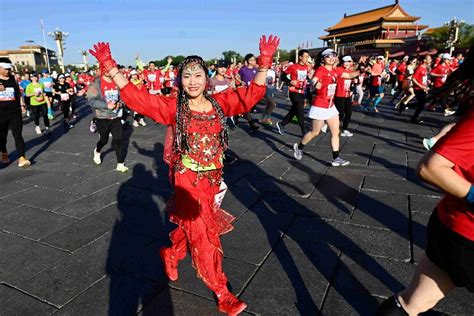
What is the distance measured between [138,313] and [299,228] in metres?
1.81

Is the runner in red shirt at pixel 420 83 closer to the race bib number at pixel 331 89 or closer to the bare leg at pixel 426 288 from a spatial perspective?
the race bib number at pixel 331 89

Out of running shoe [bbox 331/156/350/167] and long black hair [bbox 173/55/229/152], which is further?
running shoe [bbox 331/156/350/167]

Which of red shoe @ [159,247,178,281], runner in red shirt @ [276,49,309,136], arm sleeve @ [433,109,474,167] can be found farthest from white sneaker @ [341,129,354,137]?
arm sleeve @ [433,109,474,167]

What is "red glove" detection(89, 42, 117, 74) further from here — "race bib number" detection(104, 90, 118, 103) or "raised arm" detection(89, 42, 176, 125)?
"race bib number" detection(104, 90, 118, 103)

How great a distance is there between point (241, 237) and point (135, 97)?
1783mm

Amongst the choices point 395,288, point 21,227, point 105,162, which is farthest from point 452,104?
point 105,162

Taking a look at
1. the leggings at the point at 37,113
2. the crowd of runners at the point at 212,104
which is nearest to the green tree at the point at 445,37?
the crowd of runners at the point at 212,104

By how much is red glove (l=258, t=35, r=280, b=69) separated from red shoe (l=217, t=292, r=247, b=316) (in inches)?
66.6

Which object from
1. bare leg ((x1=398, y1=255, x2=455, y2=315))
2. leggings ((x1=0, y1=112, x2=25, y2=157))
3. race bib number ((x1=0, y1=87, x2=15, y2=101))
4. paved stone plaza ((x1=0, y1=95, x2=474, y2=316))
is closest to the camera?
bare leg ((x1=398, y1=255, x2=455, y2=315))

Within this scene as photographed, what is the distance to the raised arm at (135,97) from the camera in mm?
2191

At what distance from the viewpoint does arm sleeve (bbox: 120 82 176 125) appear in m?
2.20

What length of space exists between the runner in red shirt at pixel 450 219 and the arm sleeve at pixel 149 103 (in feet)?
5.42

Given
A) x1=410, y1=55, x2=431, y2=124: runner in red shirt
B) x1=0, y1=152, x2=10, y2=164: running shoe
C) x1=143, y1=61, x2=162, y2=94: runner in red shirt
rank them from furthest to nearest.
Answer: x1=143, y1=61, x2=162, y2=94: runner in red shirt < x1=410, y1=55, x2=431, y2=124: runner in red shirt < x1=0, y1=152, x2=10, y2=164: running shoe

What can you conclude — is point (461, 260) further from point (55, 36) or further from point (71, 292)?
point (55, 36)
